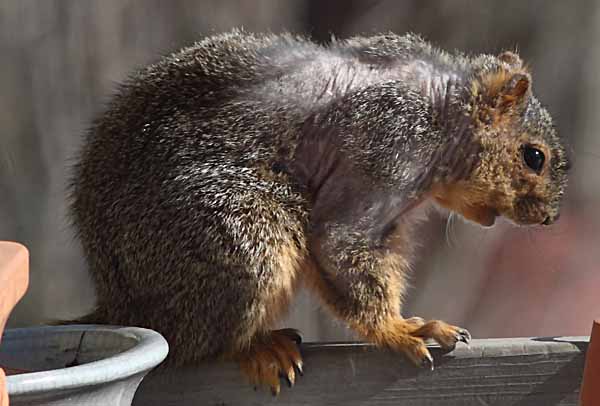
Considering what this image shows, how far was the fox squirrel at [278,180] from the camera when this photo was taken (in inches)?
92.0

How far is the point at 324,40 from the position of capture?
3.65 m

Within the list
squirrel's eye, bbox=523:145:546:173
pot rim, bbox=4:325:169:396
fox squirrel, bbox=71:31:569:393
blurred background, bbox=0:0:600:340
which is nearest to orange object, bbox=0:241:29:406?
pot rim, bbox=4:325:169:396

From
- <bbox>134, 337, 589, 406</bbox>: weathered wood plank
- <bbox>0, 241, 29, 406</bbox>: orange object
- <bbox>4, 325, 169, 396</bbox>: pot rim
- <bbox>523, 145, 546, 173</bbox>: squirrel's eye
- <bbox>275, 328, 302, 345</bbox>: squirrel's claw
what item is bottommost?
<bbox>134, 337, 589, 406</bbox>: weathered wood plank

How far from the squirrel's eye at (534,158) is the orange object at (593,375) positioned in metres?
1.04

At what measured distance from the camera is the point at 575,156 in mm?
3898

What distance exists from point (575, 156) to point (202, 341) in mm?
1976

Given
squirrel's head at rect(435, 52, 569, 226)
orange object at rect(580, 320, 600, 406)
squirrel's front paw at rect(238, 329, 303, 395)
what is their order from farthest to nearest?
squirrel's head at rect(435, 52, 569, 226), squirrel's front paw at rect(238, 329, 303, 395), orange object at rect(580, 320, 600, 406)

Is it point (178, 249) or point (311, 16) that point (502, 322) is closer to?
point (311, 16)

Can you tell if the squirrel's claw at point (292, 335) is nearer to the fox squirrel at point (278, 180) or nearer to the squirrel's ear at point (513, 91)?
the fox squirrel at point (278, 180)

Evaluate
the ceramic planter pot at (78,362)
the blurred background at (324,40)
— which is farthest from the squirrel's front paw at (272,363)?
the blurred background at (324,40)

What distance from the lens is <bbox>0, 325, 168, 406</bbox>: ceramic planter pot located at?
61.2 inches

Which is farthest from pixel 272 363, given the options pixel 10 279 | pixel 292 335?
pixel 10 279

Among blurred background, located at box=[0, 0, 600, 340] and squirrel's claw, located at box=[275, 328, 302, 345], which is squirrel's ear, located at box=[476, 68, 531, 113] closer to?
squirrel's claw, located at box=[275, 328, 302, 345]

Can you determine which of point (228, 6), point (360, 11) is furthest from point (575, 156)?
point (228, 6)
